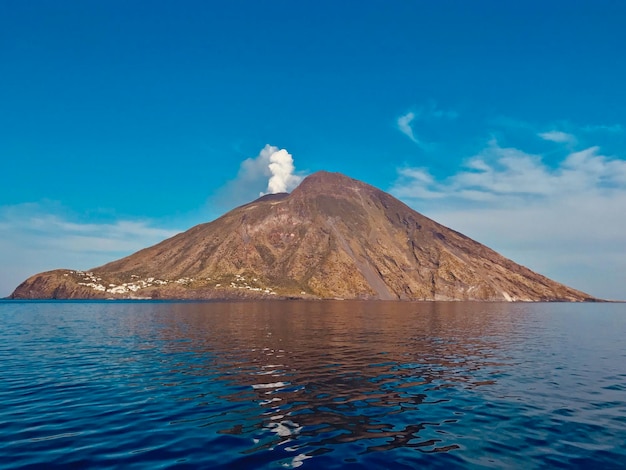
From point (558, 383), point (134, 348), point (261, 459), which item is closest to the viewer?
point (261, 459)

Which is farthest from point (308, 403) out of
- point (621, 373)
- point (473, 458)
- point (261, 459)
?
point (621, 373)

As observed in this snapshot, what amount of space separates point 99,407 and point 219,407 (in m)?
7.84

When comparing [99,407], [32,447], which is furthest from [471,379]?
[32,447]

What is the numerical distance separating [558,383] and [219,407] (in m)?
28.2

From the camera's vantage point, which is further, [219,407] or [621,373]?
[621,373]

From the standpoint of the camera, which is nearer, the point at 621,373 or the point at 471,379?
the point at 471,379

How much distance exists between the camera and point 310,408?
84.2 ft

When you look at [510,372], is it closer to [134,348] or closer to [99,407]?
[99,407]

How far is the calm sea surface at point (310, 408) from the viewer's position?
18344mm

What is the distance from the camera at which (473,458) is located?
717 inches

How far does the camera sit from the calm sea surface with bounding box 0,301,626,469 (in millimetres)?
18344

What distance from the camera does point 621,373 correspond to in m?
39.8

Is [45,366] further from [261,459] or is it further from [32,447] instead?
[261,459]

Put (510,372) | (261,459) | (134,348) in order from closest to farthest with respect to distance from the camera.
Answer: (261,459) < (510,372) < (134,348)
